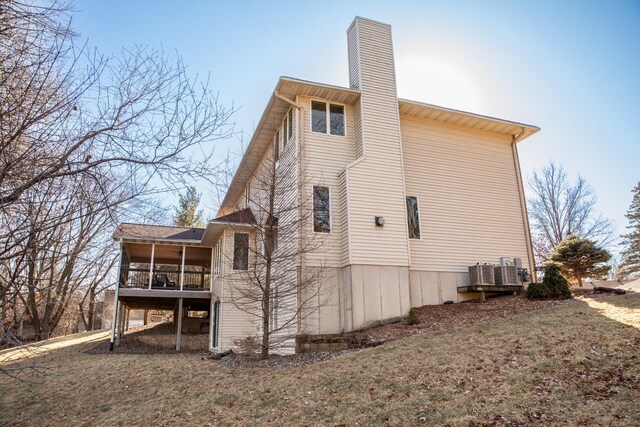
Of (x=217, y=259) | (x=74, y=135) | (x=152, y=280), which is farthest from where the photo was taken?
(x=152, y=280)

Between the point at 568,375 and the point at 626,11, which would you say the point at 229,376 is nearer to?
the point at 568,375

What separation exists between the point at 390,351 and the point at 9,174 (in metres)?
7.17

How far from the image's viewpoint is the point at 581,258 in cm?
1697

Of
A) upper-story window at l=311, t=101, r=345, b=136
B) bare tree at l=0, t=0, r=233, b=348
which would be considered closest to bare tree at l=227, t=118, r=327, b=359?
upper-story window at l=311, t=101, r=345, b=136

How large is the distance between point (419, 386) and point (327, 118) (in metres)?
8.99

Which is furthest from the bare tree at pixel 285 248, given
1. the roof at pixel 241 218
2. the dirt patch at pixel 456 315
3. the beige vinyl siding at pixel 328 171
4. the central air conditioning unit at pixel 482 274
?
the central air conditioning unit at pixel 482 274

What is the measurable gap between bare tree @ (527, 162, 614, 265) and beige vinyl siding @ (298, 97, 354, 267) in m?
19.5

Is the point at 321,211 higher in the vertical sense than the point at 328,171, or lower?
lower

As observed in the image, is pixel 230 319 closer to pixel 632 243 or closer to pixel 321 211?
pixel 321 211

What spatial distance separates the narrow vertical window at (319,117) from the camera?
44.0 ft

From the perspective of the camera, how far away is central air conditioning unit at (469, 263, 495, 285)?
13547 mm

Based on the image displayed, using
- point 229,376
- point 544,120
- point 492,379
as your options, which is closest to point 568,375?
point 492,379

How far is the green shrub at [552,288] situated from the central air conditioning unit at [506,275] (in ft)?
4.19

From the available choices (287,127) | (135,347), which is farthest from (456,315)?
(135,347)
